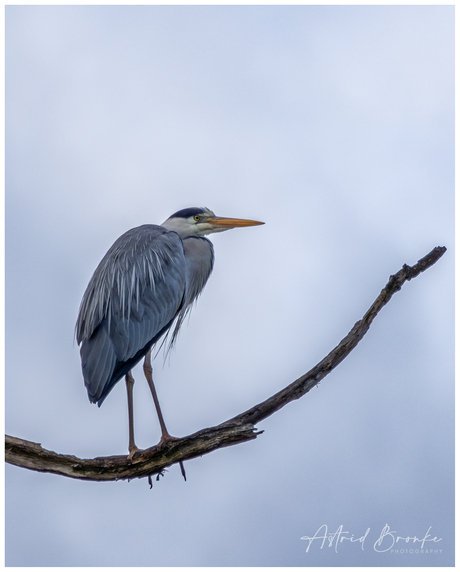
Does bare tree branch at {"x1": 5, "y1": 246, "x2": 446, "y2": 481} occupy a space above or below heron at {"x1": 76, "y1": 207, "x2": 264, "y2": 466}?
below

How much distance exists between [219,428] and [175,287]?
4.94 ft

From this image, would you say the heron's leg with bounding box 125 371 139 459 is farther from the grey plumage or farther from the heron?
the grey plumage

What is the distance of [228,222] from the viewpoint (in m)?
5.05

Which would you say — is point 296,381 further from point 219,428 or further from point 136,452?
point 136,452

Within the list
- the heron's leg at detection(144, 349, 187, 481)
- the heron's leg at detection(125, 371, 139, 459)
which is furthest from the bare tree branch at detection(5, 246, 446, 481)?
the heron's leg at detection(144, 349, 187, 481)

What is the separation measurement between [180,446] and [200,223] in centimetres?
218

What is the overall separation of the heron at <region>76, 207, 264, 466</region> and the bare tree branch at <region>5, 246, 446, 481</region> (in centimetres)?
18

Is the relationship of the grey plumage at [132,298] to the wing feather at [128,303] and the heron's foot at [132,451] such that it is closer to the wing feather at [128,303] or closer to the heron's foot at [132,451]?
the wing feather at [128,303]

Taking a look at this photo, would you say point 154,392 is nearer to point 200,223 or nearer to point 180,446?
point 180,446

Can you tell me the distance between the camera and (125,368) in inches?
160

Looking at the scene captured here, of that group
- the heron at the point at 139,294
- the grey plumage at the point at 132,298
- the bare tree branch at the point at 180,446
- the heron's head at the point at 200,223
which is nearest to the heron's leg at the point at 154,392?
the heron at the point at 139,294

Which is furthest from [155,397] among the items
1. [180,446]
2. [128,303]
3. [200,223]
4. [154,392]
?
[200,223]

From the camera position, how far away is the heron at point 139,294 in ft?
13.2

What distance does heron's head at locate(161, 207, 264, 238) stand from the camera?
5020 millimetres
